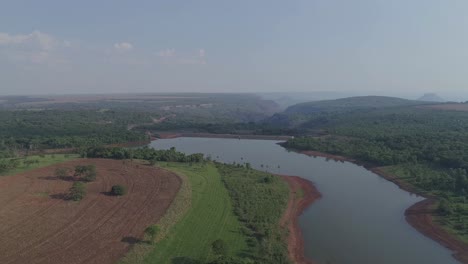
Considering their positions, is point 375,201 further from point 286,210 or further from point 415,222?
point 286,210

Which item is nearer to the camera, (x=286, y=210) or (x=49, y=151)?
(x=286, y=210)

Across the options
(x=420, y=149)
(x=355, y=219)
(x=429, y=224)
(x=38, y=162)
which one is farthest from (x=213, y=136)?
(x=429, y=224)

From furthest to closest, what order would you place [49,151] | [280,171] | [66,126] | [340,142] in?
[66,126] < [340,142] < [49,151] < [280,171]

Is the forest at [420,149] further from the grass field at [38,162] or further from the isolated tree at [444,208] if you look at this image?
the grass field at [38,162]

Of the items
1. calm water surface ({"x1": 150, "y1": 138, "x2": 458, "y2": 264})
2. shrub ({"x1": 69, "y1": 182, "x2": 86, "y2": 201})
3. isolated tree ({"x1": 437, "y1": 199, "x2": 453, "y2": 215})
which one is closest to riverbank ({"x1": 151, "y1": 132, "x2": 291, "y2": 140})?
calm water surface ({"x1": 150, "y1": 138, "x2": 458, "y2": 264})

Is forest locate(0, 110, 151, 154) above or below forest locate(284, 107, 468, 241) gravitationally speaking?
below

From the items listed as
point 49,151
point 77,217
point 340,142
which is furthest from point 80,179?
point 340,142

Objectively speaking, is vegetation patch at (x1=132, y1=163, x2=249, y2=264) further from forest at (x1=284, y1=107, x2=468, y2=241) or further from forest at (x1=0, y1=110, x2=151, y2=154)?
forest at (x1=0, y1=110, x2=151, y2=154)
